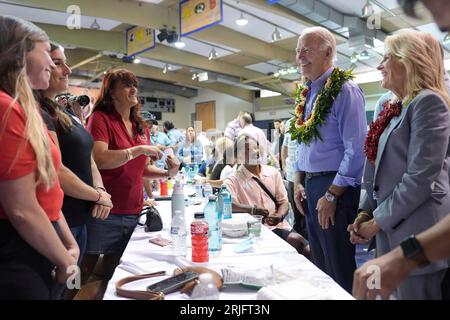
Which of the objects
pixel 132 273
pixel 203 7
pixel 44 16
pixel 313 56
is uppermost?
pixel 44 16

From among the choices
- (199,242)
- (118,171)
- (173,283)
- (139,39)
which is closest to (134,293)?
(173,283)

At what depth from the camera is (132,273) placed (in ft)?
3.93

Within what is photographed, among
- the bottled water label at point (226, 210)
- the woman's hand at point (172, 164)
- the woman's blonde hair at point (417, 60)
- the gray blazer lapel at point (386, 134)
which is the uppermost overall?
the woman's blonde hair at point (417, 60)

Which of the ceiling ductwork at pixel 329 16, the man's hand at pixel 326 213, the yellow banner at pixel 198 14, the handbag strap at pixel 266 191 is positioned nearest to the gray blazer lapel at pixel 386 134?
the man's hand at pixel 326 213

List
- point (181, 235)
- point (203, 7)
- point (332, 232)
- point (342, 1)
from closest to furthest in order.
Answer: point (181, 235) → point (332, 232) → point (203, 7) → point (342, 1)

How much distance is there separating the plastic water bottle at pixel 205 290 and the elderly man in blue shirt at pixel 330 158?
0.76 m

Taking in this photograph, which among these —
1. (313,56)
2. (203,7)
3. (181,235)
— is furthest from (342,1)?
(181,235)

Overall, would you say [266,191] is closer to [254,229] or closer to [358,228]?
[254,229]

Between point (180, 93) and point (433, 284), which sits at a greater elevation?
point (180, 93)

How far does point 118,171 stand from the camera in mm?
1909

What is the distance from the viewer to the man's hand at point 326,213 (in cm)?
166

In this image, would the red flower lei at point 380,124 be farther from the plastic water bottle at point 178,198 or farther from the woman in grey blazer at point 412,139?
the plastic water bottle at point 178,198
